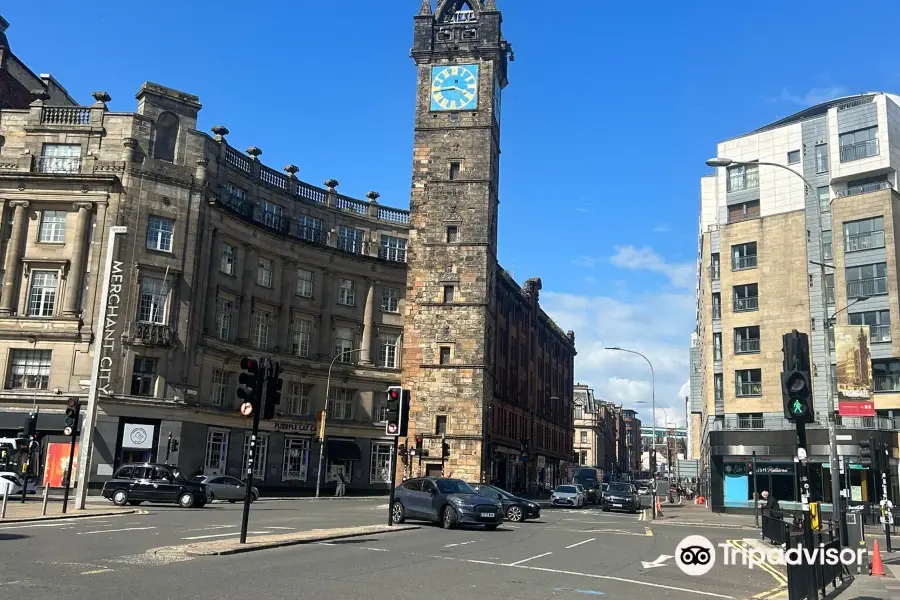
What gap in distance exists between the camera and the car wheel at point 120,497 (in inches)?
1207

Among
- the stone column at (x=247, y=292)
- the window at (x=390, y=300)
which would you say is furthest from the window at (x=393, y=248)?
the stone column at (x=247, y=292)

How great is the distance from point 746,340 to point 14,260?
43047 millimetres

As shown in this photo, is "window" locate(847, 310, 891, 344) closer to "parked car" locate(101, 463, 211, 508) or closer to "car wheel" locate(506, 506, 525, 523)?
"car wheel" locate(506, 506, 525, 523)

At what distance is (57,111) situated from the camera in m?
45.3

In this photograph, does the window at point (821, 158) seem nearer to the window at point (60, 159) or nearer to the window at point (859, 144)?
the window at point (859, 144)

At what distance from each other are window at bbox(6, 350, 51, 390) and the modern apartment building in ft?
126

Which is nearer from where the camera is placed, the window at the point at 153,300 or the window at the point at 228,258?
the window at the point at 153,300

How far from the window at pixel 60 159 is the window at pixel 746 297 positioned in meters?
40.3

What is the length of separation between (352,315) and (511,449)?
2052cm

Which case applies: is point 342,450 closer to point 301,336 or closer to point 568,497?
point 301,336

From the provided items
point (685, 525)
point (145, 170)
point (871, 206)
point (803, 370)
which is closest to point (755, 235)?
point (871, 206)

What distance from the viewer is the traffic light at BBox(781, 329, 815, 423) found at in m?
11.7

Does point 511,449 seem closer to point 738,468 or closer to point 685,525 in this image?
point 738,468

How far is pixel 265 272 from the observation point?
171 feet
